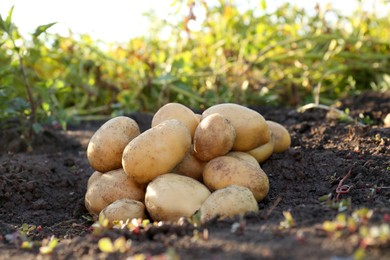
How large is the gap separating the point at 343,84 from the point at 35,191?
3.72 m

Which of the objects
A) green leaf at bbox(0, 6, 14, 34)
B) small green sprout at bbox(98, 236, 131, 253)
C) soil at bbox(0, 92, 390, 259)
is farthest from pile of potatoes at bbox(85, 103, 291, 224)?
green leaf at bbox(0, 6, 14, 34)

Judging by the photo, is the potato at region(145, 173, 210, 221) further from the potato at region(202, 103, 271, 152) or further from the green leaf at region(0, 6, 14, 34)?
the green leaf at region(0, 6, 14, 34)

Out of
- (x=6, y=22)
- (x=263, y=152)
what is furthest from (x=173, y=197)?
(x=6, y=22)

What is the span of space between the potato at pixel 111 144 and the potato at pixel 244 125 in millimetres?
384

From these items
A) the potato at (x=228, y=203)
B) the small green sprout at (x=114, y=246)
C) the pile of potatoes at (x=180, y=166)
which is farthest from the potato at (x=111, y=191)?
the small green sprout at (x=114, y=246)

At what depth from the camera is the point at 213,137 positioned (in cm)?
271

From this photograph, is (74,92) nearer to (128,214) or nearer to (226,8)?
(226,8)

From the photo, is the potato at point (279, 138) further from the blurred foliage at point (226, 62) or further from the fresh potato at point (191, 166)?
the blurred foliage at point (226, 62)

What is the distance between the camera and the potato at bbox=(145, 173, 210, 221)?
2514mm

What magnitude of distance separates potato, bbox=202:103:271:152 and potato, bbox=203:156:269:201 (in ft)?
0.67

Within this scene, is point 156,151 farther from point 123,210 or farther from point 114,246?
point 114,246

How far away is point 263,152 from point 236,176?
47 cm

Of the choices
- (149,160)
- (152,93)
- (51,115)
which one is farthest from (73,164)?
(152,93)

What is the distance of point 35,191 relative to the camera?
3238 mm
